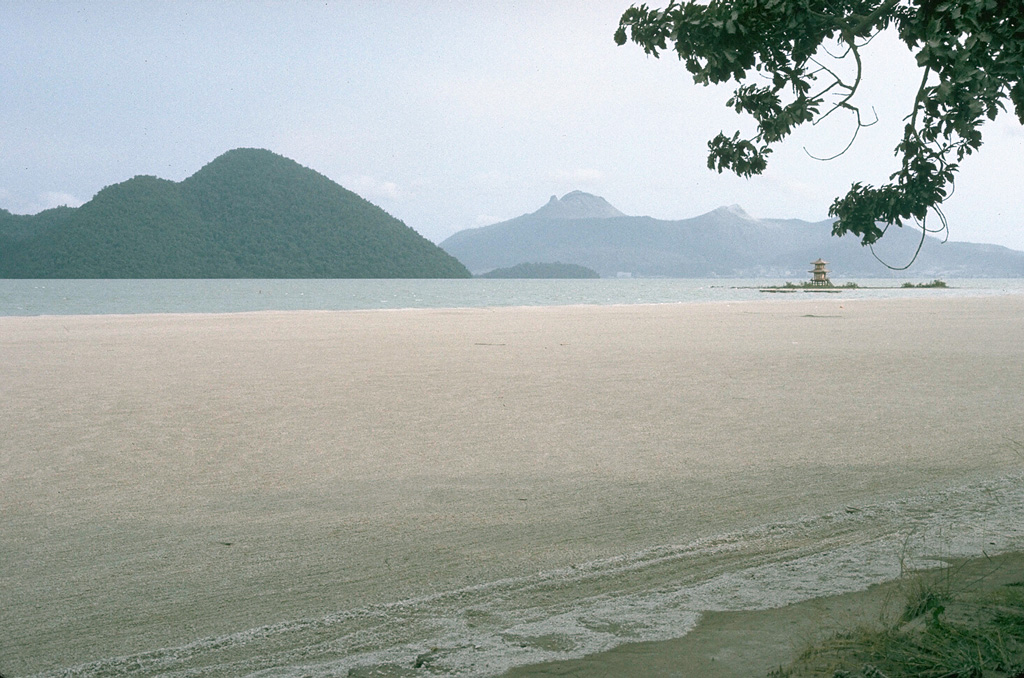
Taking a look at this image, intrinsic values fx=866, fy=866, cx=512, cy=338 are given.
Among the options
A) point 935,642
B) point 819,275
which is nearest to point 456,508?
point 935,642

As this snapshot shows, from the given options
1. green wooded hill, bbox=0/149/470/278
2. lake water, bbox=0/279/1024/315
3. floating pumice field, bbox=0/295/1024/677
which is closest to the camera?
floating pumice field, bbox=0/295/1024/677

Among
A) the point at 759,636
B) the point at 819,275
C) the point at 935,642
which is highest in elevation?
the point at 819,275

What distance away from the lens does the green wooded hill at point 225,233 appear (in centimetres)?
14500

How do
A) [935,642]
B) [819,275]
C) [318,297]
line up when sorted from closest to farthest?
[935,642], [318,297], [819,275]

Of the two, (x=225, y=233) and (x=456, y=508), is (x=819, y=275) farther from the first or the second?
(x=225, y=233)

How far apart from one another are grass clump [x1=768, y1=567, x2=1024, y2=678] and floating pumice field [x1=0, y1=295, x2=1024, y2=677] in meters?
0.44

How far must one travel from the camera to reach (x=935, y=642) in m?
2.75

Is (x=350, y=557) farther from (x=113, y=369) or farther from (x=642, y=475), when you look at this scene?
(x=113, y=369)

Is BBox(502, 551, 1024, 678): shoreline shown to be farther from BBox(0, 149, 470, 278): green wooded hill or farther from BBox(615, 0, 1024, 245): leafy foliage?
BBox(0, 149, 470, 278): green wooded hill

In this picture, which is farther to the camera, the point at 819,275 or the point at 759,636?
the point at 819,275

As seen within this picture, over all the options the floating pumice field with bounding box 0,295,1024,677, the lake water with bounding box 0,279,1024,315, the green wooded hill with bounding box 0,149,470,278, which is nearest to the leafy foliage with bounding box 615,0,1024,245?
the floating pumice field with bounding box 0,295,1024,677

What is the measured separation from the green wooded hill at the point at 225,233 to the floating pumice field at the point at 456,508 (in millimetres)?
147303

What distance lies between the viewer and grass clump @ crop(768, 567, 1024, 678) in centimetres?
258

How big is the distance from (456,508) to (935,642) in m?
2.73
